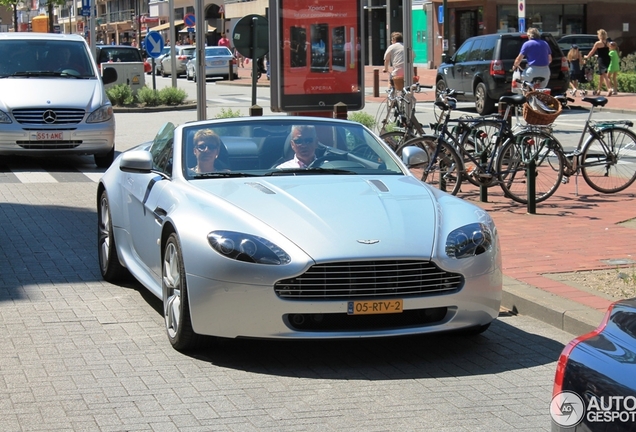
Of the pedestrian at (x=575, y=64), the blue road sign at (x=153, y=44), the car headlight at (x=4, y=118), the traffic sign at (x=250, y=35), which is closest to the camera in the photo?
the car headlight at (x=4, y=118)

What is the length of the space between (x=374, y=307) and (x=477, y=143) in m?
6.56

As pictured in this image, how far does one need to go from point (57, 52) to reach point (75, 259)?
28.0 feet

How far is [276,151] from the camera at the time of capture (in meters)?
7.29

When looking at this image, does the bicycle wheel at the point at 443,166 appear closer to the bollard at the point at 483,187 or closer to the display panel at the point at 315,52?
the bollard at the point at 483,187

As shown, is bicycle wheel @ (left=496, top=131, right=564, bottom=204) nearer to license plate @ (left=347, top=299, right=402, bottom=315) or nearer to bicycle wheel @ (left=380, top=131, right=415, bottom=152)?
bicycle wheel @ (left=380, top=131, right=415, bottom=152)

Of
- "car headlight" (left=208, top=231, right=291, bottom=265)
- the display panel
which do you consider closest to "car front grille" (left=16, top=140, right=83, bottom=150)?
the display panel

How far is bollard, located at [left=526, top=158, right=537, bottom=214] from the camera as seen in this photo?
10852 mm

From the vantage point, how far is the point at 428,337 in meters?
6.73

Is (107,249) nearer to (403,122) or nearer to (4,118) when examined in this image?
(403,122)

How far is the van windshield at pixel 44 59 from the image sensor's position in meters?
16.7

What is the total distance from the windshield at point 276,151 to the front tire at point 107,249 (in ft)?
4.10

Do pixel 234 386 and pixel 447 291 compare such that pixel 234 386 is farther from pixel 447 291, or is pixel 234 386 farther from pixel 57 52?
pixel 57 52

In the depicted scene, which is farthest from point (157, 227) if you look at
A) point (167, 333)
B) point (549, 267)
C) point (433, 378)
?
point (549, 267)

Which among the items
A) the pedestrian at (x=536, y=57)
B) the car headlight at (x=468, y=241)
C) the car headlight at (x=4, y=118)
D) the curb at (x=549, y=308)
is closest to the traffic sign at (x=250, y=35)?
the car headlight at (x=4, y=118)
